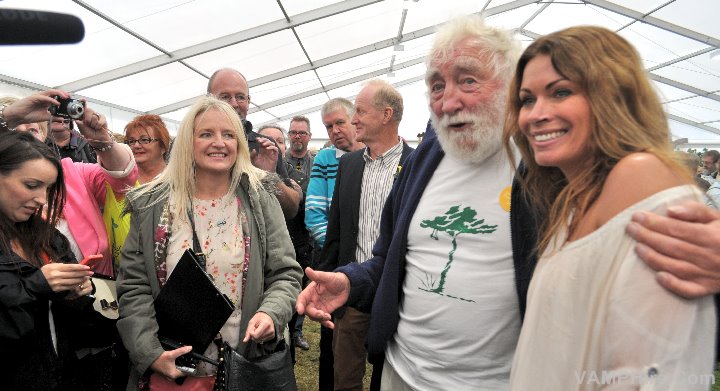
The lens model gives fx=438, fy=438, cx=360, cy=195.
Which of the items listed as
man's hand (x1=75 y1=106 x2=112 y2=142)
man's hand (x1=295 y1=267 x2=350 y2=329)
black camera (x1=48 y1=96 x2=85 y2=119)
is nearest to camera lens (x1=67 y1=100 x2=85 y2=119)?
black camera (x1=48 y1=96 x2=85 y2=119)

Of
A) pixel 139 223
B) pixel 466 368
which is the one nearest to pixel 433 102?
pixel 466 368

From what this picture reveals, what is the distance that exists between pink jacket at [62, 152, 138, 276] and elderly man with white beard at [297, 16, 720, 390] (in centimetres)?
123

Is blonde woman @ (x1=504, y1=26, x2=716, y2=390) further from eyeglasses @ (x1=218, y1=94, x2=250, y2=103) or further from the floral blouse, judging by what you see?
eyeglasses @ (x1=218, y1=94, x2=250, y2=103)

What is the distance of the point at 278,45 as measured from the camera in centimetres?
997

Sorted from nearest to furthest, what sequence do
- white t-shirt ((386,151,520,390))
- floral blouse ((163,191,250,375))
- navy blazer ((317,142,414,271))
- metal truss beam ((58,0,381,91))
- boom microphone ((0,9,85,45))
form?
boom microphone ((0,9,85,45)) < white t-shirt ((386,151,520,390)) < floral blouse ((163,191,250,375)) < navy blazer ((317,142,414,271)) < metal truss beam ((58,0,381,91))

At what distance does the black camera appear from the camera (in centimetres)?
182

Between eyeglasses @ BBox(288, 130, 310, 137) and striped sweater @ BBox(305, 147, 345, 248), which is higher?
eyeglasses @ BBox(288, 130, 310, 137)

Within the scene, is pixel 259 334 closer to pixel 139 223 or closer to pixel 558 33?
pixel 139 223

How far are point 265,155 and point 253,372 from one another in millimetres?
1489

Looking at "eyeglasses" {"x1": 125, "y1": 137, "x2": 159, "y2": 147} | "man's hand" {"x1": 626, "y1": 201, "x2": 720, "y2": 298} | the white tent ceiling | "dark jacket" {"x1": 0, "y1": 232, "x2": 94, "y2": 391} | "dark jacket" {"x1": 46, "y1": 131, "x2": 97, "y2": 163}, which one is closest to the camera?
"man's hand" {"x1": 626, "y1": 201, "x2": 720, "y2": 298}

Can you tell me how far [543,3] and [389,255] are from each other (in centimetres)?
1231

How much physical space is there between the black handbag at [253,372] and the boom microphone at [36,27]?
1376 millimetres

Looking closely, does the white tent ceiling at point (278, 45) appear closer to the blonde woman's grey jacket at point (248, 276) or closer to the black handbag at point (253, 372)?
the blonde woman's grey jacket at point (248, 276)

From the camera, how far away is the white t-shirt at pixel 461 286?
134 centimetres
